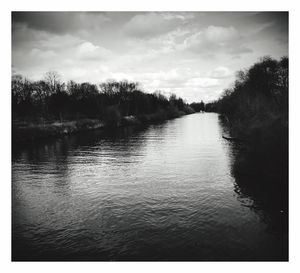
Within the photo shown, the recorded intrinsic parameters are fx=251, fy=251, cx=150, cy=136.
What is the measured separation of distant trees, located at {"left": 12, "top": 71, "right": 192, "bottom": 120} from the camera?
62.0m

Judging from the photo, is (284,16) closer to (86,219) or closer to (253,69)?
(86,219)

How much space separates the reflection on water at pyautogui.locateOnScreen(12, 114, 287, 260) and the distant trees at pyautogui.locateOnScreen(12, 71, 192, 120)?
36697 millimetres

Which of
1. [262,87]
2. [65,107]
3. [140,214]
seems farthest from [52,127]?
[140,214]

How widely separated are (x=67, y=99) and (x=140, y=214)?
207ft

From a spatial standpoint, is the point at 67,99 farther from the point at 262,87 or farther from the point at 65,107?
the point at 262,87

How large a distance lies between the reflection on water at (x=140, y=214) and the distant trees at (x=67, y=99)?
36.7m

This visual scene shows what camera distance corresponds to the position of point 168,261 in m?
11.1

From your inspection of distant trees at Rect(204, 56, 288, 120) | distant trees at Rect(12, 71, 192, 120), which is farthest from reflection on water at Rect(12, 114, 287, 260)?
distant trees at Rect(12, 71, 192, 120)

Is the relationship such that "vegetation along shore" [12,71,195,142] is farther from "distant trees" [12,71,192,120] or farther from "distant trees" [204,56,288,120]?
"distant trees" [204,56,288,120]

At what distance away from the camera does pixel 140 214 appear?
15.4 meters

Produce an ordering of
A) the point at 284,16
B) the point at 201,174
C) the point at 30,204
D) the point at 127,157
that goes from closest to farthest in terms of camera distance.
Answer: the point at 284,16, the point at 30,204, the point at 201,174, the point at 127,157
